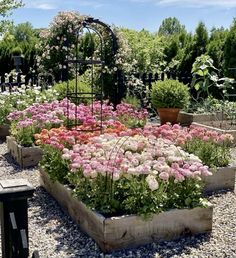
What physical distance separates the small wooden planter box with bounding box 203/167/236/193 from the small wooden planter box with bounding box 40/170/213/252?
3.22ft

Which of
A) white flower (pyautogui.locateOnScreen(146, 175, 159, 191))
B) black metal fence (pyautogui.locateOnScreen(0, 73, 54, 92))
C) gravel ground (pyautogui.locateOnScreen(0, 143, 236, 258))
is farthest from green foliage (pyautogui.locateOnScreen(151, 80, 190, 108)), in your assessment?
white flower (pyautogui.locateOnScreen(146, 175, 159, 191))

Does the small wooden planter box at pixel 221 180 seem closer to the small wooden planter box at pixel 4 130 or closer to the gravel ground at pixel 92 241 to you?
the gravel ground at pixel 92 241

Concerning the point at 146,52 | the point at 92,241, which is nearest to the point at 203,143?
the point at 92,241

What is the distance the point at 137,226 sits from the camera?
2.87m

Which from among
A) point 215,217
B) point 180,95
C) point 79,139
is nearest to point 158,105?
point 180,95

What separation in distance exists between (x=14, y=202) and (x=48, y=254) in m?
1.02

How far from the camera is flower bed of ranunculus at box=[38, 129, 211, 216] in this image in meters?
2.92

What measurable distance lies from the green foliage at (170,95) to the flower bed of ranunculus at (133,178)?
3746 mm

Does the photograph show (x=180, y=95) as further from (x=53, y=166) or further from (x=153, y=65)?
(x=153, y=65)

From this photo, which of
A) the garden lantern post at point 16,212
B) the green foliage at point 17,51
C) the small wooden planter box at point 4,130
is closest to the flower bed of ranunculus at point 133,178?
the garden lantern post at point 16,212

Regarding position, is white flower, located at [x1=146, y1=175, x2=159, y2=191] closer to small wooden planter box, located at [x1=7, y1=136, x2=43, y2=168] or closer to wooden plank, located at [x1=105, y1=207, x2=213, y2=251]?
wooden plank, located at [x1=105, y1=207, x2=213, y2=251]

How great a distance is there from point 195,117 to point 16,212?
5613 millimetres

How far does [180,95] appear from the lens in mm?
7262

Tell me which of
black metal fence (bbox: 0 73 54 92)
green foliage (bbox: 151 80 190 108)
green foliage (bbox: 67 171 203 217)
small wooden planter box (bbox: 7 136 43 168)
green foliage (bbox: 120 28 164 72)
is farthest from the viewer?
green foliage (bbox: 120 28 164 72)
